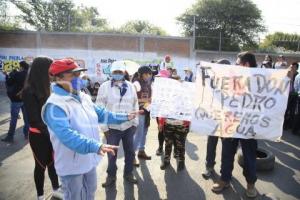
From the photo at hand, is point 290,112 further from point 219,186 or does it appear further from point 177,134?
point 219,186

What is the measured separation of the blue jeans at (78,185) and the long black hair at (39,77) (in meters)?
1.54

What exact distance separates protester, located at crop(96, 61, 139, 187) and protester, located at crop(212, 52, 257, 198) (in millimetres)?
1517

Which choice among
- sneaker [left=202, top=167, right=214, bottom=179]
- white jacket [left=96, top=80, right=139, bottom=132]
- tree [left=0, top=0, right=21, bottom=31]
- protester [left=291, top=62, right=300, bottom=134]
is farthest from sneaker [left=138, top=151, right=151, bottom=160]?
tree [left=0, top=0, right=21, bottom=31]

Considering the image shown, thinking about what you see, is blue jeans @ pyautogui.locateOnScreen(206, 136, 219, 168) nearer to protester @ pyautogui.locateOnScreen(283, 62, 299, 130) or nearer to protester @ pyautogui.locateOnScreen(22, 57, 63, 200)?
protester @ pyautogui.locateOnScreen(22, 57, 63, 200)

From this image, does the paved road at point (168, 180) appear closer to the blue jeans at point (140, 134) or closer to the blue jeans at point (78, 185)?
the blue jeans at point (140, 134)

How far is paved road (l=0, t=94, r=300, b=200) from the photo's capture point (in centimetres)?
513

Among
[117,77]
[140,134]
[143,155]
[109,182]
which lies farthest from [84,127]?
[143,155]

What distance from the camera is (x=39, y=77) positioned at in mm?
4426

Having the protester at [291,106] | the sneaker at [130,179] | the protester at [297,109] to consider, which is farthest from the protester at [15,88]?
the protester at [291,106]

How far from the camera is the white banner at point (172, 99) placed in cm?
539

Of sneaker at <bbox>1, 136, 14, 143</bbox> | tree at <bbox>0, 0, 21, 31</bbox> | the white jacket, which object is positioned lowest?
sneaker at <bbox>1, 136, 14, 143</bbox>

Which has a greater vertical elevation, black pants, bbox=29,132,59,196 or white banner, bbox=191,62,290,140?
white banner, bbox=191,62,290,140

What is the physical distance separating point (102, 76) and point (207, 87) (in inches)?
598

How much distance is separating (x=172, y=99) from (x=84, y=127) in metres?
2.49
